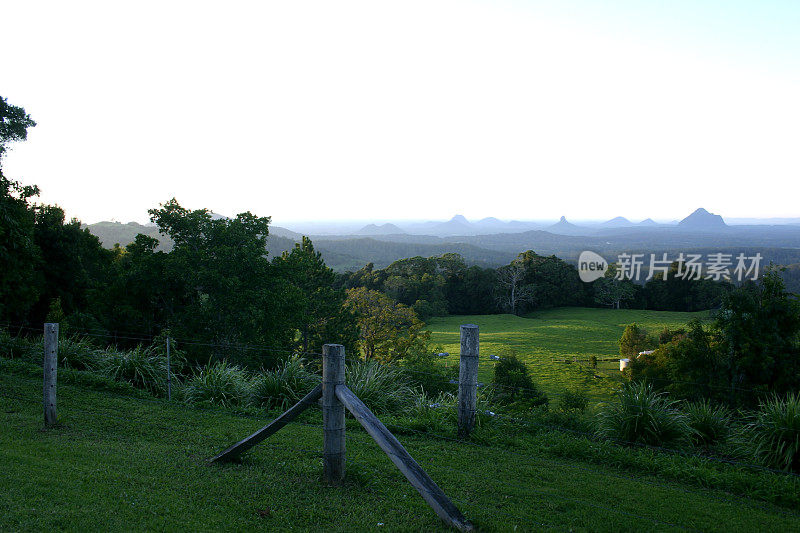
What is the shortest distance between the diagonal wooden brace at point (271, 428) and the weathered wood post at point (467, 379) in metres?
2.40

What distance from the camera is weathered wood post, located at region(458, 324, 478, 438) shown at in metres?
6.66

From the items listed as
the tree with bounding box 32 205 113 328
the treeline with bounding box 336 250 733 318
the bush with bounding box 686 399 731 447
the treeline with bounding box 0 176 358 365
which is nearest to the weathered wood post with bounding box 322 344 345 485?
the bush with bounding box 686 399 731 447

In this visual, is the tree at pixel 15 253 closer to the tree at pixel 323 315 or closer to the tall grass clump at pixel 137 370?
the tall grass clump at pixel 137 370

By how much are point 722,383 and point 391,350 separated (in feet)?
54.0

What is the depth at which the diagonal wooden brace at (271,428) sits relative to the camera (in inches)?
191

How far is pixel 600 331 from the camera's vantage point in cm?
4450

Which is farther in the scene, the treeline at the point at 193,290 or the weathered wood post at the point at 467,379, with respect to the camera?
the treeline at the point at 193,290

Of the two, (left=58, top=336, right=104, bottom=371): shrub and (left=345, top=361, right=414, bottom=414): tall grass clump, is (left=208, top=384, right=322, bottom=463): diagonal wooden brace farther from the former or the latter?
(left=58, top=336, right=104, bottom=371): shrub

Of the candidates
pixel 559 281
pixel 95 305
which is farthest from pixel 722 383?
pixel 559 281

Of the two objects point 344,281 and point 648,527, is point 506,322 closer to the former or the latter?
point 344,281

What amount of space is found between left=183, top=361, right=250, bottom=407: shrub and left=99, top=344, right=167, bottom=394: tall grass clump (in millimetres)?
1000

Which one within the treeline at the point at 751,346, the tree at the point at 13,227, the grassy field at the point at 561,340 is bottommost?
the grassy field at the point at 561,340

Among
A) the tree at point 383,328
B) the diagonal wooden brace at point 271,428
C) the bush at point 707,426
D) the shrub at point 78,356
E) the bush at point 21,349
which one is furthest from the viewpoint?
the tree at point 383,328

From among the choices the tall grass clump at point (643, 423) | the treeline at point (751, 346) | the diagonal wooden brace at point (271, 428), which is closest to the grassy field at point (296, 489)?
the diagonal wooden brace at point (271, 428)
